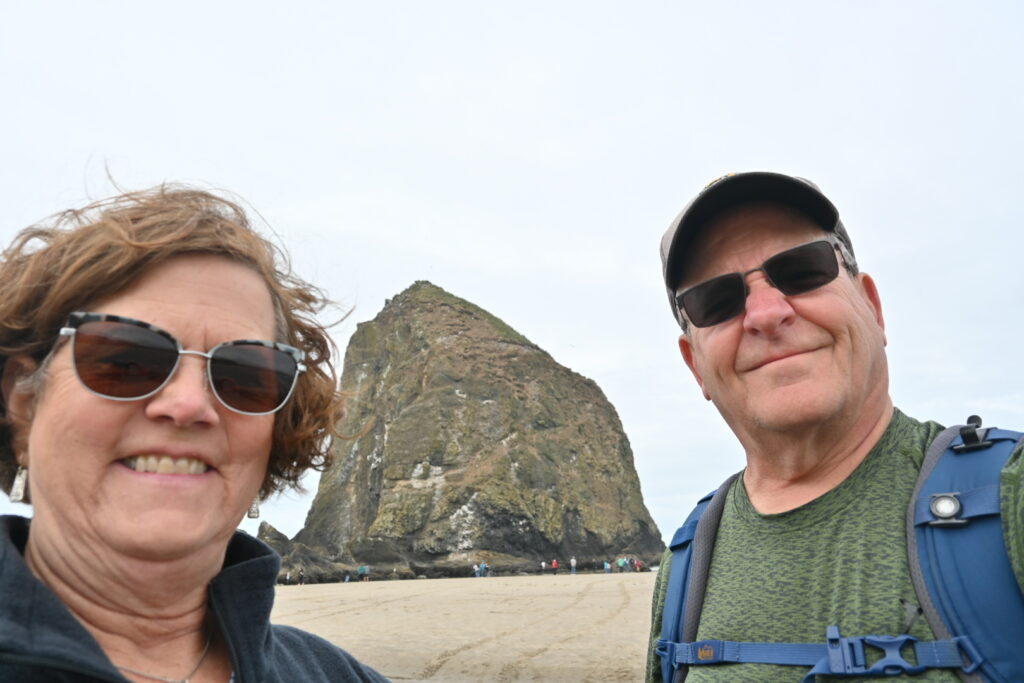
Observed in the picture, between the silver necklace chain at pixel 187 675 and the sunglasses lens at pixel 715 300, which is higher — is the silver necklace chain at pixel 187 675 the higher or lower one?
the lower one

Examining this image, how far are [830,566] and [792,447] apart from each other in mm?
325

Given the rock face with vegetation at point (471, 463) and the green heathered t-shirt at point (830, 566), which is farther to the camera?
the rock face with vegetation at point (471, 463)

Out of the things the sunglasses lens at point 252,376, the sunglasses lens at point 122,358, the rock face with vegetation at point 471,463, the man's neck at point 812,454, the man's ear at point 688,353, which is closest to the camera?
Answer: the sunglasses lens at point 122,358

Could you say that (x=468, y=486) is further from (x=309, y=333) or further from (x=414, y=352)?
(x=309, y=333)

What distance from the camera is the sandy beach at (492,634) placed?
830cm

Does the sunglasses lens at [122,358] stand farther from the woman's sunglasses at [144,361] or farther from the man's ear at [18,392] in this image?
the man's ear at [18,392]

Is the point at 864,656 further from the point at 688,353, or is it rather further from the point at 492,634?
the point at 492,634

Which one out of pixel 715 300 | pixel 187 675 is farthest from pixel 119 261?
pixel 715 300

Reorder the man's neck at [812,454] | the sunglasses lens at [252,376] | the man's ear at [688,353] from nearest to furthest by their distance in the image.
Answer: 1. the sunglasses lens at [252,376]
2. the man's neck at [812,454]
3. the man's ear at [688,353]

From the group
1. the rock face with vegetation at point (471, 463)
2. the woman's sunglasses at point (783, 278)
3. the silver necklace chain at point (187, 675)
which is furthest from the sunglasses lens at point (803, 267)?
the rock face with vegetation at point (471, 463)

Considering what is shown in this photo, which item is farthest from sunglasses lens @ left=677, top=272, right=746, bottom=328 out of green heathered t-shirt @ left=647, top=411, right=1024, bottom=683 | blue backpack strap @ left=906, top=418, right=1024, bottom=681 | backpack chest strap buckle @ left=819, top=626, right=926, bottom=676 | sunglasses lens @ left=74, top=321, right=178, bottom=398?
sunglasses lens @ left=74, top=321, right=178, bottom=398

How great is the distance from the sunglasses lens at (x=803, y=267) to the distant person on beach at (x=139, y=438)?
51.9 inches

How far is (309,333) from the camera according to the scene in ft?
7.09

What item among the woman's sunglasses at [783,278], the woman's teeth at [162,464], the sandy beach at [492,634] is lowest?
the sandy beach at [492,634]
